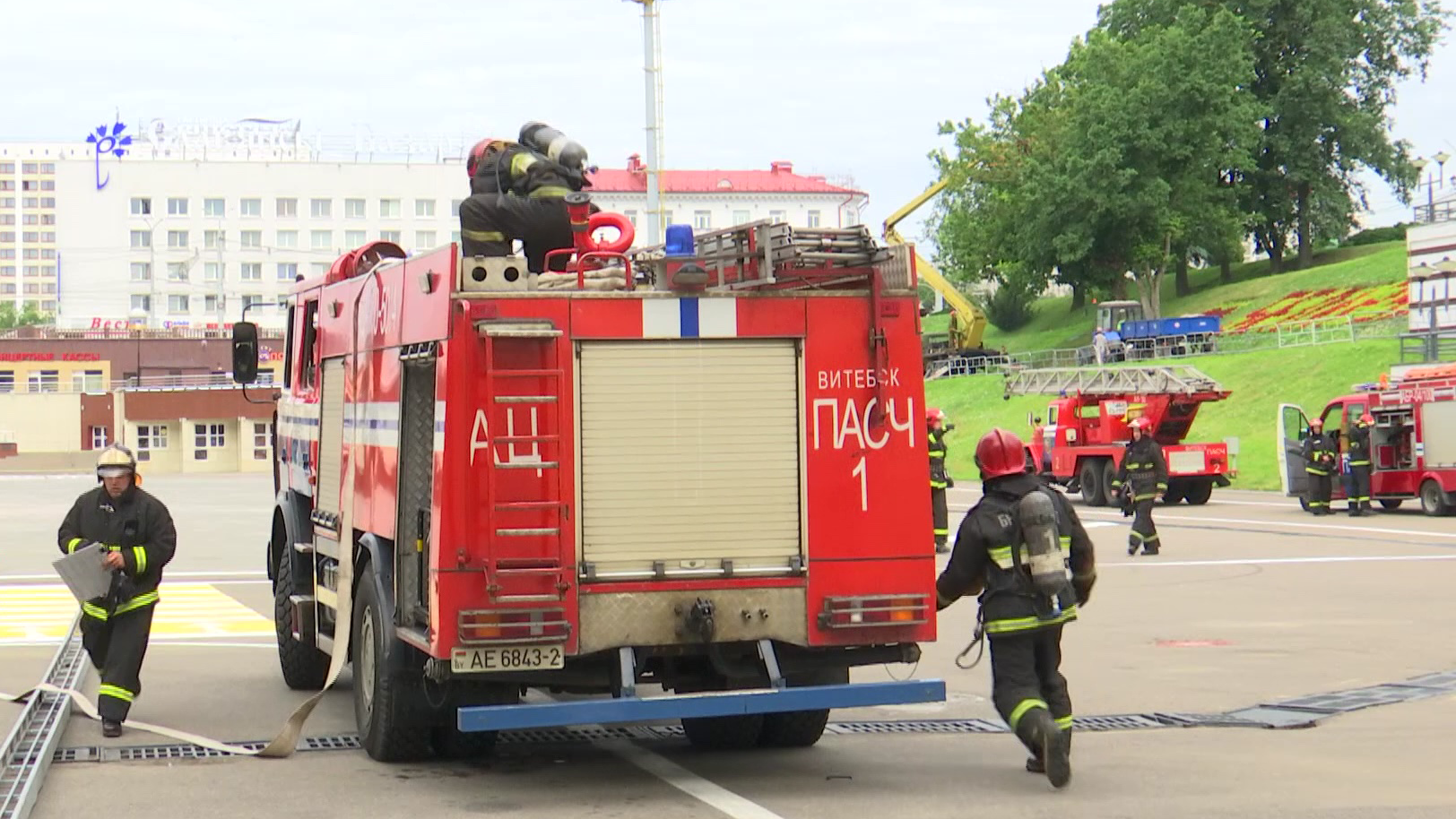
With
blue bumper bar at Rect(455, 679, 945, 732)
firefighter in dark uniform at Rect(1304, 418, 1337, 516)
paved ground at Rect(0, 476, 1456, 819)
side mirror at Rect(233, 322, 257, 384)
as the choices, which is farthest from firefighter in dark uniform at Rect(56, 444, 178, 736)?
firefighter in dark uniform at Rect(1304, 418, 1337, 516)

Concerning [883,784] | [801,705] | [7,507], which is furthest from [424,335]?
[7,507]

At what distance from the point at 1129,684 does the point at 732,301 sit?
508 centimetres

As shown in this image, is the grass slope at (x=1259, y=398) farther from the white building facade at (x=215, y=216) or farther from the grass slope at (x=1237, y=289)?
the white building facade at (x=215, y=216)

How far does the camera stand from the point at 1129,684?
12242 mm

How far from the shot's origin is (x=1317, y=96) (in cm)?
8788

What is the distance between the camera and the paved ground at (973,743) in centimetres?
822

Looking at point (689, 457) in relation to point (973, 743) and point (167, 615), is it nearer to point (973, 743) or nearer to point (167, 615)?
point (973, 743)

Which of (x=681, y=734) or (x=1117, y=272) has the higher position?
(x=1117, y=272)

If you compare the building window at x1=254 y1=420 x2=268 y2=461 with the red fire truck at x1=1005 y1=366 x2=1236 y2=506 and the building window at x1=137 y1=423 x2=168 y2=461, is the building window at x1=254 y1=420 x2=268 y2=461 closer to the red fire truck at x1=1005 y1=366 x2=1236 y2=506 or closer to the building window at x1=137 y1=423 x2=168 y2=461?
the building window at x1=137 y1=423 x2=168 y2=461

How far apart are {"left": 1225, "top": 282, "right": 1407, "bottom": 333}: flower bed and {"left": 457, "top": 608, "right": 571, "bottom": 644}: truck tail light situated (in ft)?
198

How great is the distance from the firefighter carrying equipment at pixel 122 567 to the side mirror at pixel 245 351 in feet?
7.27

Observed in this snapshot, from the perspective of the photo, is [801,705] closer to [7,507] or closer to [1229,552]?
[1229,552]

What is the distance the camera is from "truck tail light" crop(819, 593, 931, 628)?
8.62 metres

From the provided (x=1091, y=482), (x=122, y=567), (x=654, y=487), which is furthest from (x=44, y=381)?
(x=654, y=487)
